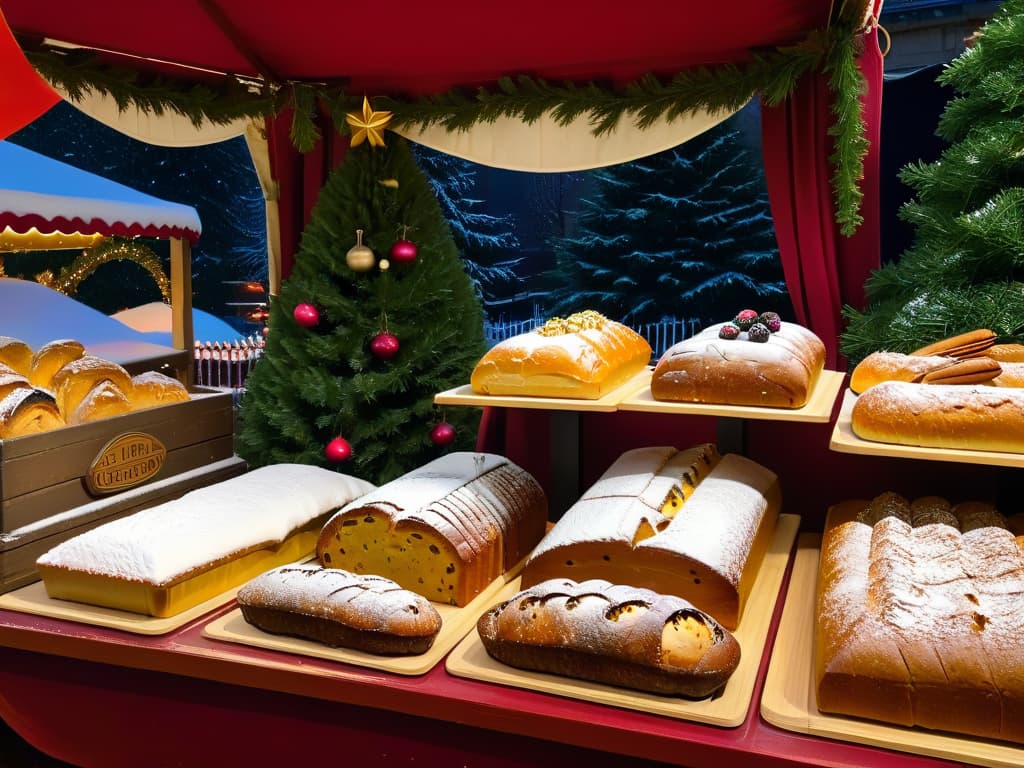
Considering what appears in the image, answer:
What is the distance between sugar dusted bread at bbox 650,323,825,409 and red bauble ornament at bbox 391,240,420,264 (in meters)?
1.38

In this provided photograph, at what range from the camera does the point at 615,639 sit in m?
1.41

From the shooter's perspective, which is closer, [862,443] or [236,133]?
[862,443]

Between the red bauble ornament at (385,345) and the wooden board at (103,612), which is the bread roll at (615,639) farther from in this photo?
the red bauble ornament at (385,345)

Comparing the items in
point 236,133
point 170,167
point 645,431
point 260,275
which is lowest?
point 645,431

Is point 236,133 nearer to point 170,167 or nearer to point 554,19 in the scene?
point 554,19

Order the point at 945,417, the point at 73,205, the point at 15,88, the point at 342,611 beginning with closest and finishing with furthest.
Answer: the point at 15,88, the point at 342,611, the point at 945,417, the point at 73,205

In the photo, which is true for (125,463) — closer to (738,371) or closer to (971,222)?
(738,371)

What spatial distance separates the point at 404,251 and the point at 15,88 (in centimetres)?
249

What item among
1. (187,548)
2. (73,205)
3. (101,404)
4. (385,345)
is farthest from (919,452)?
(73,205)

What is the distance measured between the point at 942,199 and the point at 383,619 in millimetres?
2114

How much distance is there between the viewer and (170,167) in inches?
252

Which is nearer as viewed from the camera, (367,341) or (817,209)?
(817,209)

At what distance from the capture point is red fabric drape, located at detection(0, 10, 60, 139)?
0.59m

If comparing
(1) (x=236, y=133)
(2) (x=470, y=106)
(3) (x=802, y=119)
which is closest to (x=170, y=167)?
(1) (x=236, y=133)
